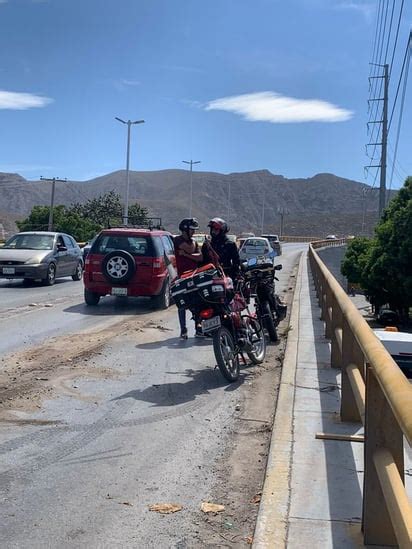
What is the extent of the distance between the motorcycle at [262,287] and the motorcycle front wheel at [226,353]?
224 cm

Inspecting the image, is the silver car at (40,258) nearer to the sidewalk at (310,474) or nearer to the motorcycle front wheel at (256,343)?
the motorcycle front wheel at (256,343)

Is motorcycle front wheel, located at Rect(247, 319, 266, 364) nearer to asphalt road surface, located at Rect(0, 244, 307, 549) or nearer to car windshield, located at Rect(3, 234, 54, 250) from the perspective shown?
asphalt road surface, located at Rect(0, 244, 307, 549)

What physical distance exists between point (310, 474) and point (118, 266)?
33.0 ft

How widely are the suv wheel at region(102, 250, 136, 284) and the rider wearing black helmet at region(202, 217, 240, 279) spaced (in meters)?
4.40

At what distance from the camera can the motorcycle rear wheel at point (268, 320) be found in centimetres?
1044

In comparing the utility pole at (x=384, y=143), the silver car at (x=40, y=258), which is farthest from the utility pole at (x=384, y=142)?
the silver car at (x=40, y=258)

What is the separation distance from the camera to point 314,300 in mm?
16500

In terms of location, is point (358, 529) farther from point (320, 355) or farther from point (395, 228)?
point (395, 228)

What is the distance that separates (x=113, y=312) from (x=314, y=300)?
476 cm

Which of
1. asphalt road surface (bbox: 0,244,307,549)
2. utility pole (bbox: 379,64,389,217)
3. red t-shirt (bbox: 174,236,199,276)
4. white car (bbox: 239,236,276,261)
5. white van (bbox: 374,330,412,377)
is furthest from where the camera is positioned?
utility pole (bbox: 379,64,389,217)

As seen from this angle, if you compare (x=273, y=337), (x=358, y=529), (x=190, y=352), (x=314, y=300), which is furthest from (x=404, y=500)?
(x=314, y=300)

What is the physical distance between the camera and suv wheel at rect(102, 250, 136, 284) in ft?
47.4

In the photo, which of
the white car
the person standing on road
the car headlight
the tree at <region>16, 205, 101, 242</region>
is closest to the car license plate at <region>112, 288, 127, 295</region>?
the person standing on road

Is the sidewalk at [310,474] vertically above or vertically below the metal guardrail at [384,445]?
below
